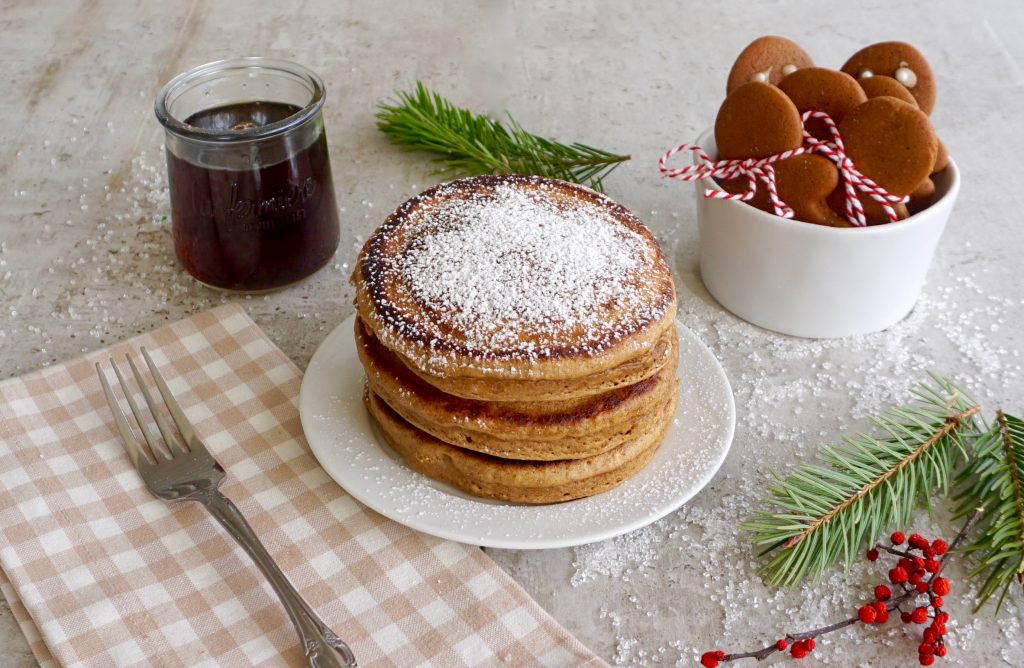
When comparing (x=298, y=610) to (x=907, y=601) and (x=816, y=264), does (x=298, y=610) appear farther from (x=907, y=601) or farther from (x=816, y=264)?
(x=816, y=264)

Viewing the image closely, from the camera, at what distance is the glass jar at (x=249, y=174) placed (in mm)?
1576

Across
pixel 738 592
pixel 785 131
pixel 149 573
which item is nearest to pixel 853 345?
pixel 785 131

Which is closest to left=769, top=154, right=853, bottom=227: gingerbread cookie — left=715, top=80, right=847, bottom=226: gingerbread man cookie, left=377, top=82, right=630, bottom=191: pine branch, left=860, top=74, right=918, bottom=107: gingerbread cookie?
left=715, top=80, right=847, bottom=226: gingerbread man cookie

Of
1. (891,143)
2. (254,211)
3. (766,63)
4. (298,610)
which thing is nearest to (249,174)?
(254,211)

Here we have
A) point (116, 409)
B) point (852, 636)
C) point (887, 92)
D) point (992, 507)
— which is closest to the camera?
point (852, 636)

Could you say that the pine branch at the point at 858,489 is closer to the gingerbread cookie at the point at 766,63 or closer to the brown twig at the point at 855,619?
the brown twig at the point at 855,619

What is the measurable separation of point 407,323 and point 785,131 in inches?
25.2

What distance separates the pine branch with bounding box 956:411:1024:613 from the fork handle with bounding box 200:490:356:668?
28.6 inches

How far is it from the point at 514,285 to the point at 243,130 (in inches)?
20.9

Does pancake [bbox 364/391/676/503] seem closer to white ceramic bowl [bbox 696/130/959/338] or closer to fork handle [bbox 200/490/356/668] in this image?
fork handle [bbox 200/490/356/668]

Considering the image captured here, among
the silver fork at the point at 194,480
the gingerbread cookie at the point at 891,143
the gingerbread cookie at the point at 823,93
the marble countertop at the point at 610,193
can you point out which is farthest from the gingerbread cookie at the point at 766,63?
the silver fork at the point at 194,480

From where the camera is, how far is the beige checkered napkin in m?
1.16

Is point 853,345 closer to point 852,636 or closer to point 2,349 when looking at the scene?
point 852,636

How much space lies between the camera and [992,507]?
4.25 ft
